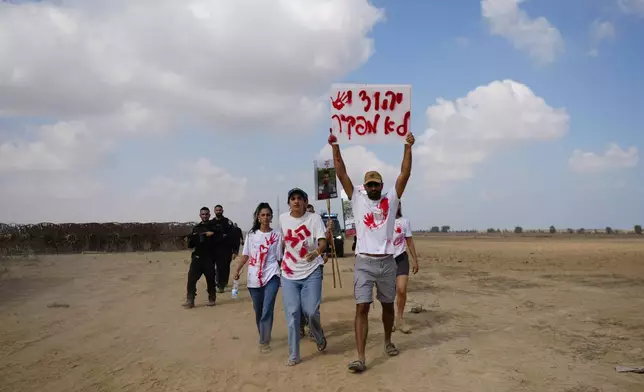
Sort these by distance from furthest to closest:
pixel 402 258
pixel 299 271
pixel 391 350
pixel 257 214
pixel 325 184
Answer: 1. pixel 325 184
2. pixel 402 258
3. pixel 257 214
4. pixel 391 350
5. pixel 299 271

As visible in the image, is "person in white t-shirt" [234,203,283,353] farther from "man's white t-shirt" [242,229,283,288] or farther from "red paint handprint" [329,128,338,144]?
"red paint handprint" [329,128,338,144]

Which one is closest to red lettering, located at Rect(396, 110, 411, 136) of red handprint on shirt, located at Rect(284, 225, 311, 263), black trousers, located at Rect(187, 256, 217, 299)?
red handprint on shirt, located at Rect(284, 225, 311, 263)

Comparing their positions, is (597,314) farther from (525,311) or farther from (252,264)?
(252,264)

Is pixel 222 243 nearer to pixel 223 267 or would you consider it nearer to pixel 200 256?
pixel 223 267

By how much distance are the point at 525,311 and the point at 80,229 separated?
99.4 feet

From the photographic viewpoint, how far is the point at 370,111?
6.38 metres

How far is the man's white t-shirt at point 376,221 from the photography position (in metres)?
5.71

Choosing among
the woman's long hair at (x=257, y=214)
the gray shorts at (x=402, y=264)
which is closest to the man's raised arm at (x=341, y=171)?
the woman's long hair at (x=257, y=214)

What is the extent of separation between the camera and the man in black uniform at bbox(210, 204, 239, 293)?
10.8 metres

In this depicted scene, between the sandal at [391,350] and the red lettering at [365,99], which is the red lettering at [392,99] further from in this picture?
the sandal at [391,350]

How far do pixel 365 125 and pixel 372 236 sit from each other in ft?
4.69

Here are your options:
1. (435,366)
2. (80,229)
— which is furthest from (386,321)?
(80,229)

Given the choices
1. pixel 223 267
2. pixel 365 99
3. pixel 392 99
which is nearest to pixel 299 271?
pixel 365 99

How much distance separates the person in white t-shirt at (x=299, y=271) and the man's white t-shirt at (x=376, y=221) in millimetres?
535
